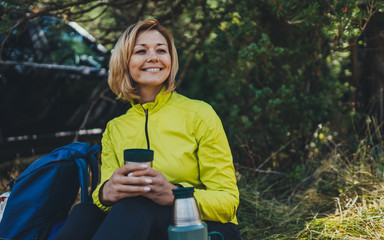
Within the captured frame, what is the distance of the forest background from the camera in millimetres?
3158

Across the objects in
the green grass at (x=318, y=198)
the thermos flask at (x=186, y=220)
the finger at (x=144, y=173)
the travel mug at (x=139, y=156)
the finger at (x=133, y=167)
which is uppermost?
the travel mug at (x=139, y=156)

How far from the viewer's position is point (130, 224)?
1.69 metres

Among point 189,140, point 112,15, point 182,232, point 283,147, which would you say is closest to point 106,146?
point 189,140

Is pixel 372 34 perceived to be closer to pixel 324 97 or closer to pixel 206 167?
pixel 324 97

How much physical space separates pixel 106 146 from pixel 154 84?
17.5 inches

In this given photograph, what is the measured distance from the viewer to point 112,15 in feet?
15.1

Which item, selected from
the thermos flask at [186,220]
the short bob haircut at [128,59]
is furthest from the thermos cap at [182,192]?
the short bob haircut at [128,59]

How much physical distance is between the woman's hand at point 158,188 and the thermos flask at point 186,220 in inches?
9.7

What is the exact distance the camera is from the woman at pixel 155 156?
1.73 metres

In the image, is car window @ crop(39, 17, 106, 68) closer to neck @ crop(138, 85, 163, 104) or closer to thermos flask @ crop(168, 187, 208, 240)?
neck @ crop(138, 85, 163, 104)

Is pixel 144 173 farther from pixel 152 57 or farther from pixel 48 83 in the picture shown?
pixel 48 83

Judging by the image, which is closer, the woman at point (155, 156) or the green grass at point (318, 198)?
the woman at point (155, 156)

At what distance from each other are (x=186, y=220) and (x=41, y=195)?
1103 mm

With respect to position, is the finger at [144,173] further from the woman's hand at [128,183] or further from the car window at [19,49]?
the car window at [19,49]
